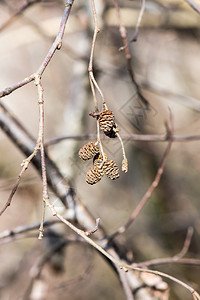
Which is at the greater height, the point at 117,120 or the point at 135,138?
the point at 117,120

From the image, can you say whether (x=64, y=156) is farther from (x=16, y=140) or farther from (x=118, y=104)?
(x=118, y=104)

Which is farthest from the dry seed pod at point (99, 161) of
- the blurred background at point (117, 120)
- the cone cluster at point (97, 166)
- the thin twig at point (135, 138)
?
the blurred background at point (117, 120)

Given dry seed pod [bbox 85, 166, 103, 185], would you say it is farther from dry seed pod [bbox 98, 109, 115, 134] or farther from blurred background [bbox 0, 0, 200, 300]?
blurred background [bbox 0, 0, 200, 300]

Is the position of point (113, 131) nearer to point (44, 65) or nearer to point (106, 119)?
point (106, 119)

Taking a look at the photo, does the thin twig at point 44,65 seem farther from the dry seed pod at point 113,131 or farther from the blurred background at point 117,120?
the blurred background at point 117,120

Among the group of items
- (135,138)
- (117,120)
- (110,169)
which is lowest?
(110,169)

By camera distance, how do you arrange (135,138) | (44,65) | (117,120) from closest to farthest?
(44,65)
(135,138)
(117,120)

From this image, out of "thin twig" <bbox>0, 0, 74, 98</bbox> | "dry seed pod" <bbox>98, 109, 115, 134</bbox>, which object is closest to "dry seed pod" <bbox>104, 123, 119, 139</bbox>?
"dry seed pod" <bbox>98, 109, 115, 134</bbox>

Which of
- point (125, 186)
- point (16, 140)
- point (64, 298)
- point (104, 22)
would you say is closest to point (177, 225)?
point (125, 186)

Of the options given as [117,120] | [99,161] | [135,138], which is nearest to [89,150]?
[99,161]
